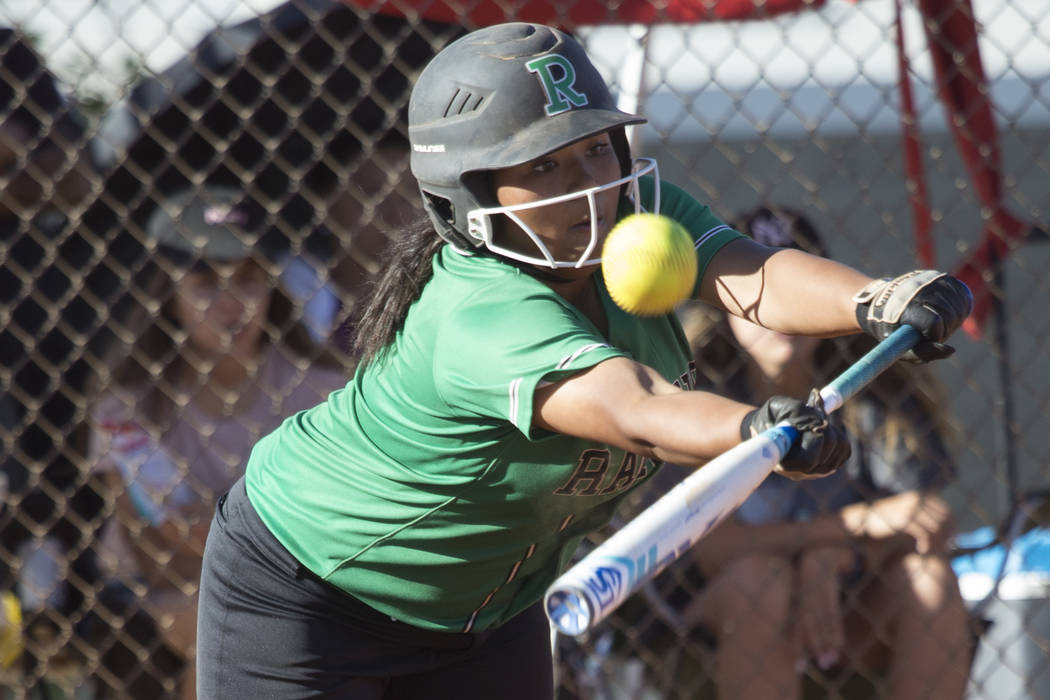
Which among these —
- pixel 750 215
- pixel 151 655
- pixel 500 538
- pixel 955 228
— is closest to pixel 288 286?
pixel 151 655

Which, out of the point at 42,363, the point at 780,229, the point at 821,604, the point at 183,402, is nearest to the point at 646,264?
the point at 780,229

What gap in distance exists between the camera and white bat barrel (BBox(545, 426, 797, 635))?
48.4 inches

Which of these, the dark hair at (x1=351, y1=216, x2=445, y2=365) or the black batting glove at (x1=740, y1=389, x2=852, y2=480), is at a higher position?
the black batting glove at (x1=740, y1=389, x2=852, y2=480)

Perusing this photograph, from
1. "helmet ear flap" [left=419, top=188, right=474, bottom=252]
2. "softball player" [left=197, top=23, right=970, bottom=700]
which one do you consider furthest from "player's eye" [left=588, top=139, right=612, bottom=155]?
"helmet ear flap" [left=419, top=188, right=474, bottom=252]

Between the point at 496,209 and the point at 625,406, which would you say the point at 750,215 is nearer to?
the point at 496,209

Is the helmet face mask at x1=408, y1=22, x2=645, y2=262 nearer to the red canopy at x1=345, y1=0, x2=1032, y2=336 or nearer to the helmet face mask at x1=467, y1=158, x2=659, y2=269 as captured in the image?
the helmet face mask at x1=467, y1=158, x2=659, y2=269

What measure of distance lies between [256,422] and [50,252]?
2.21 ft

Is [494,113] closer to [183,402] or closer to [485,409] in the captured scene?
[485,409]

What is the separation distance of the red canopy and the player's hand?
30.7 inches

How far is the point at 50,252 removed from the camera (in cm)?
310

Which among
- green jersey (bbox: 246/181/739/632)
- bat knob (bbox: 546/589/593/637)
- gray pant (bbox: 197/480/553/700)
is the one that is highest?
bat knob (bbox: 546/589/593/637)

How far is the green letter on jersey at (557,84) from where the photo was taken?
173 cm

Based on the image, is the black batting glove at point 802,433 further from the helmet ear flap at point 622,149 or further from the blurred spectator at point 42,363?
the blurred spectator at point 42,363

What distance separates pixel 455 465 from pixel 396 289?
309mm
